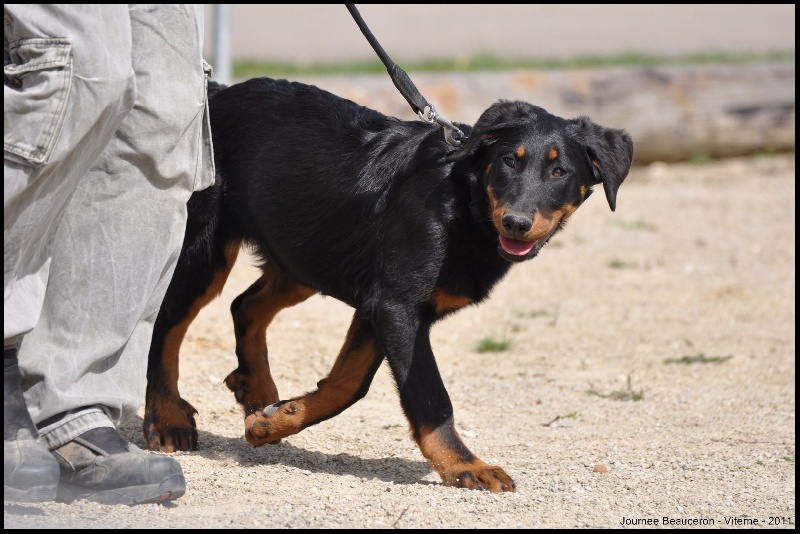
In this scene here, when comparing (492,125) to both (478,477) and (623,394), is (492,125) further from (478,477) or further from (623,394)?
(623,394)

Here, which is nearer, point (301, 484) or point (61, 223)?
point (61, 223)

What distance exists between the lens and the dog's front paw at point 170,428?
3865mm

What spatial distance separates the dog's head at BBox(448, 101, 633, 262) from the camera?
3.52 meters

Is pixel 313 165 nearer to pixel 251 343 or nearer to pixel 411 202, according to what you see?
pixel 411 202

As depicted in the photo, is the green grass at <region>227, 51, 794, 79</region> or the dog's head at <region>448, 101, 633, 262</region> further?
the green grass at <region>227, 51, 794, 79</region>

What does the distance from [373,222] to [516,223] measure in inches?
22.5

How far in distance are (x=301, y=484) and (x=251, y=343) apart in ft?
3.57

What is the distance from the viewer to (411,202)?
144 inches

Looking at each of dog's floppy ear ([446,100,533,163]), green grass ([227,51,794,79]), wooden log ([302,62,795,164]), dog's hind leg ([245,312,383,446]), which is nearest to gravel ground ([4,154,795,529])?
dog's hind leg ([245,312,383,446])

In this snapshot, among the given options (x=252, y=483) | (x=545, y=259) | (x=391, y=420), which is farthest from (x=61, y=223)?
(x=545, y=259)

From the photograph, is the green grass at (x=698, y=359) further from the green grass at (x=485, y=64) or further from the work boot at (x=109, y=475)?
the green grass at (x=485, y=64)

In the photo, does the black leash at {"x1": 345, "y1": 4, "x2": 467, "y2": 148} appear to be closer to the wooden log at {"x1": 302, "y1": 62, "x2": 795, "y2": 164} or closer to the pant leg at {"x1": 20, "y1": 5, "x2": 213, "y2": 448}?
the pant leg at {"x1": 20, "y1": 5, "x2": 213, "y2": 448}

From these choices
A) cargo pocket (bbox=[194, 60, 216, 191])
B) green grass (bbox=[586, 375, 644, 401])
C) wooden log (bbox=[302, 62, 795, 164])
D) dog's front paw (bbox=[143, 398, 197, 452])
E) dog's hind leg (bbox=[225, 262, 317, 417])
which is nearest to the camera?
cargo pocket (bbox=[194, 60, 216, 191])

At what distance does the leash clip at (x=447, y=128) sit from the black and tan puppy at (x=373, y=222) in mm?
43
